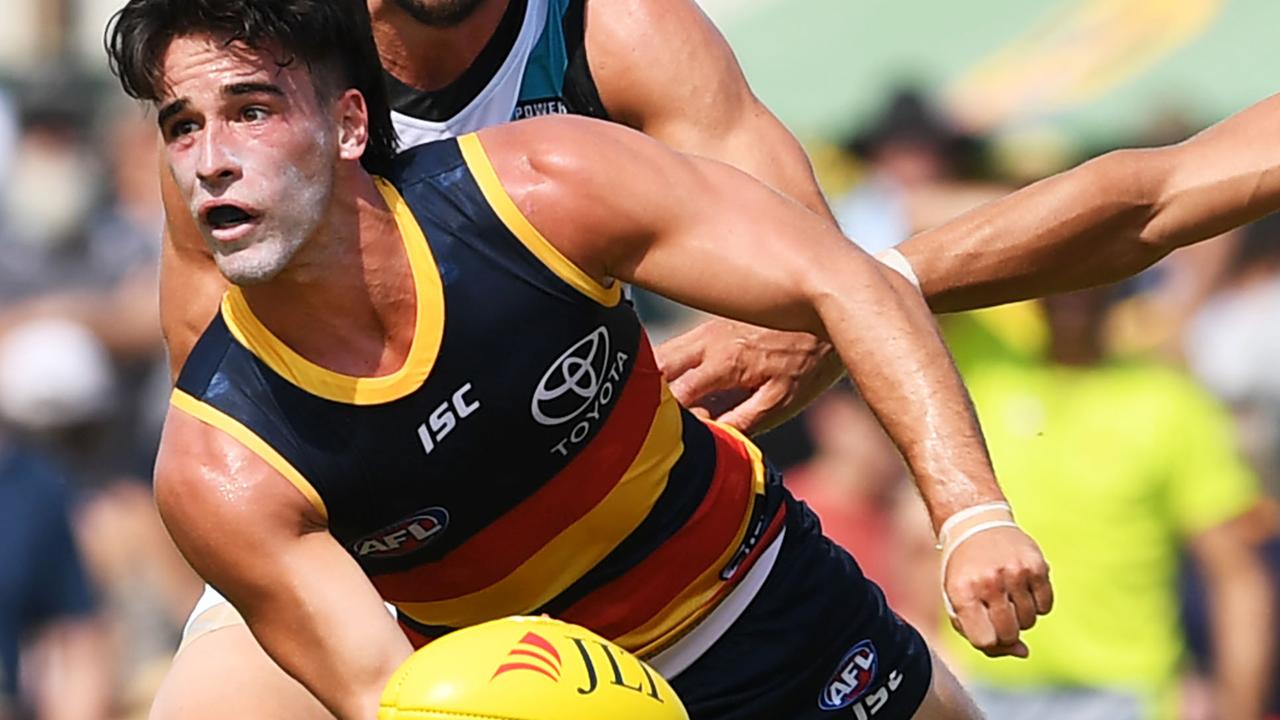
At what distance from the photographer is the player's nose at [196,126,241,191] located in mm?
4238

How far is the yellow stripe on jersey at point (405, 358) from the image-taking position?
4371mm

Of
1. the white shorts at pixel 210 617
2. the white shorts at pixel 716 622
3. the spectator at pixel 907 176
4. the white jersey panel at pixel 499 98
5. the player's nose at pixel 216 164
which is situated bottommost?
the spectator at pixel 907 176

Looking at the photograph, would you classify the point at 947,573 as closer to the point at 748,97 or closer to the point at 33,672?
the point at 748,97

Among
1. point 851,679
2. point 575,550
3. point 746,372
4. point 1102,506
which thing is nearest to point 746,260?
point 575,550

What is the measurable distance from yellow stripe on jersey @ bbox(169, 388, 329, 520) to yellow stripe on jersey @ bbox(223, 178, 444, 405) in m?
0.12

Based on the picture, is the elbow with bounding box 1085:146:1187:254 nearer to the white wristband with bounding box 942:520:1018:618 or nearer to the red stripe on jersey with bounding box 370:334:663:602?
the red stripe on jersey with bounding box 370:334:663:602

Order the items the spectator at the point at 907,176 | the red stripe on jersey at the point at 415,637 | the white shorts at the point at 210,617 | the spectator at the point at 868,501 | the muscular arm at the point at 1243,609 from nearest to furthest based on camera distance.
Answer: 1. the red stripe on jersey at the point at 415,637
2. the white shorts at the point at 210,617
3. the muscular arm at the point at 1243,609
4. the spectator at the point at 868,501
5. the spectator at the point at 907,176

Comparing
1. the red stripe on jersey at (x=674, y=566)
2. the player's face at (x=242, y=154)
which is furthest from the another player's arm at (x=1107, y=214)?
the player's face at (x=242, y=154)

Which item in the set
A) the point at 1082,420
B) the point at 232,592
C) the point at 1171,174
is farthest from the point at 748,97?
the point at 1082,420

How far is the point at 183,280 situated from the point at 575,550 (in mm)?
1063

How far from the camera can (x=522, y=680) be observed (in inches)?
152

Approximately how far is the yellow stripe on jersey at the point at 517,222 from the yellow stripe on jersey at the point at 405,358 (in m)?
0.14

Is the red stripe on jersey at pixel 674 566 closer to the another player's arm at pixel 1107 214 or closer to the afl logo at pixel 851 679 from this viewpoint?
the afl logo at pixel 851 679

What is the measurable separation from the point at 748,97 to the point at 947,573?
5.91 feet
